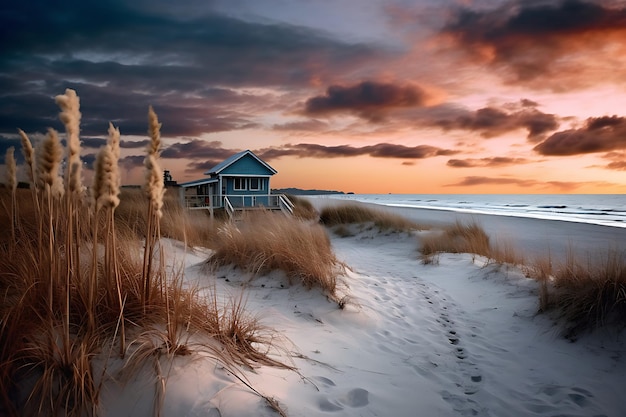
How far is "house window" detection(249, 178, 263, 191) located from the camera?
30781 mm

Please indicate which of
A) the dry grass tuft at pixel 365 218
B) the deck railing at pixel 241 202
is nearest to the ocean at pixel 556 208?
the dry grass tuft at pixel 365 218

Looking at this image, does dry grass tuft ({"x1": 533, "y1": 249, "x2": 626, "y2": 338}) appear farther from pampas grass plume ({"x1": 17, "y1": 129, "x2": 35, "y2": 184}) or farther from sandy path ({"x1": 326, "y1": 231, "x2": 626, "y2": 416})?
pampas grass plume ({"x1": 17, "y1": 129, "x2": 35, "y2": 184})

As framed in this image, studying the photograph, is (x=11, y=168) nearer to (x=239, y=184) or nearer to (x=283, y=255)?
(x=283, y=255)

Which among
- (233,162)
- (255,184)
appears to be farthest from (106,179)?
(255,184)

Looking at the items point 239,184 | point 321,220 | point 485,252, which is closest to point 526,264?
point 485,252

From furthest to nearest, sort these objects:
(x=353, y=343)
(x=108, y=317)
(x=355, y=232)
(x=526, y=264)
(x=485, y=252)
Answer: (x=355, y=232) < (x=485, y=252) < (x=526, y=264) < (x=353, y=343) < (x=108, y=317)

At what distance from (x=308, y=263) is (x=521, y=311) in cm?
374

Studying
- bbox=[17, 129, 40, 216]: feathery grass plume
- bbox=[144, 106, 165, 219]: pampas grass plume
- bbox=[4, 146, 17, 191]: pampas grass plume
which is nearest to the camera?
bbox=[144, 106, 165, 219]: pampas grass plume

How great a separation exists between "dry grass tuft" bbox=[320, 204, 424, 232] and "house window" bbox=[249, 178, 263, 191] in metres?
10.6

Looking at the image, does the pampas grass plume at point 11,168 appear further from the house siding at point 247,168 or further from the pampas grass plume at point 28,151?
the house siding at point 247,168

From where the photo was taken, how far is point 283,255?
6.52m

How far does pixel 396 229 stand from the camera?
16297 millimetres

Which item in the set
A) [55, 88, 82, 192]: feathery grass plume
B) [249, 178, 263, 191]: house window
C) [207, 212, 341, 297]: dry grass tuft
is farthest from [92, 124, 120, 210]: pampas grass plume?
[249, 178, 263, 191]: house window

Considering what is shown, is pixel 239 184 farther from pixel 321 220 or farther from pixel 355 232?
pixel 355 232
